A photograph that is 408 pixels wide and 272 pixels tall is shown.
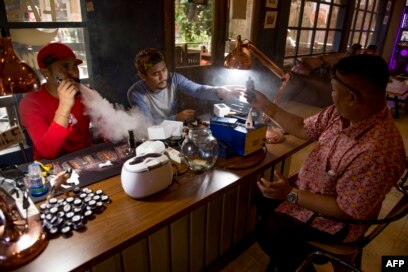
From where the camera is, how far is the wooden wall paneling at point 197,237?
169 centimetres

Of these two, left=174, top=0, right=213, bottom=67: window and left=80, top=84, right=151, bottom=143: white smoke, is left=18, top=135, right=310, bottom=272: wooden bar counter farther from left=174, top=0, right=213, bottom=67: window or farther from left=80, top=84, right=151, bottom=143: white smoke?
left=174, top=0, right=213, bottom=67: window

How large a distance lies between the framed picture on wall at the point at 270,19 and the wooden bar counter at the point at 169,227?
2.52m

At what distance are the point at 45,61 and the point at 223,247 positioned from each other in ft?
5.62

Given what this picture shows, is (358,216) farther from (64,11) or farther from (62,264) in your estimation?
(64,11)

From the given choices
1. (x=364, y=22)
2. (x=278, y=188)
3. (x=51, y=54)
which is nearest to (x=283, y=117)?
(x=278, y=188)

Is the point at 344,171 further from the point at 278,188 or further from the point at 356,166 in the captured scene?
the point at 278,188

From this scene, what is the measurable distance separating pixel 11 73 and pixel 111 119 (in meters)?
0.88

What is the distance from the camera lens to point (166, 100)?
7.93 ft

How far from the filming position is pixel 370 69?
3.80 ft

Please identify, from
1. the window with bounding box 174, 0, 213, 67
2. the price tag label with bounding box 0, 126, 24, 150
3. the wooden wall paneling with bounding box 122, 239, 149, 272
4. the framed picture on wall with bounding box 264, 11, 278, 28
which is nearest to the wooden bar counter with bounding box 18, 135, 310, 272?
the wooden wall paneling with bounding box 122, 239, 149, 272

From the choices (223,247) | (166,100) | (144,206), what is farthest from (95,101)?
(223,247)

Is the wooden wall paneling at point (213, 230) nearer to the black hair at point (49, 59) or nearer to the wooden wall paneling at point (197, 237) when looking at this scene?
the wooden wall paneling at point (197, 237)

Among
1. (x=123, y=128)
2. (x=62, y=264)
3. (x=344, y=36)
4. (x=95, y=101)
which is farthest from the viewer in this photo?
(x=344, y=36)

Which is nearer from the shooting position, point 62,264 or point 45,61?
point 62,264
